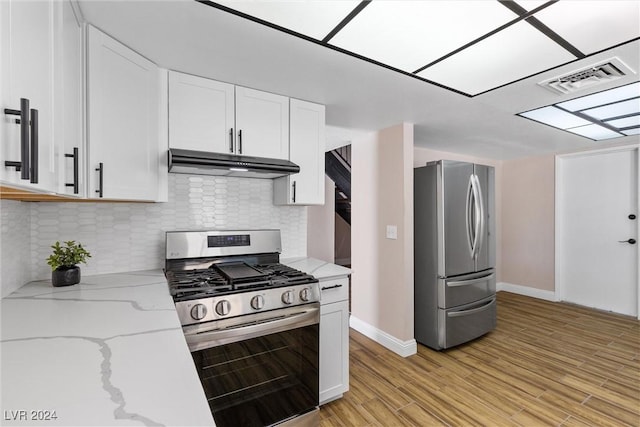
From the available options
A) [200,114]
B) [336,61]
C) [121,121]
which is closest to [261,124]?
[200,114]

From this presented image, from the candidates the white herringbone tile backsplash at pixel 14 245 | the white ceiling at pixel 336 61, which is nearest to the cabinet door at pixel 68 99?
the white ceiling at pixel 336 61

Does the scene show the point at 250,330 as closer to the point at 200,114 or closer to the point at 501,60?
the point at 200,114

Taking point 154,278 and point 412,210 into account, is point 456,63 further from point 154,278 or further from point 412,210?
point 154,278

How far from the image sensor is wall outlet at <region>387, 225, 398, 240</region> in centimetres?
298

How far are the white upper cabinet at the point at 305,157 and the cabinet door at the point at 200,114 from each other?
485 millimetres

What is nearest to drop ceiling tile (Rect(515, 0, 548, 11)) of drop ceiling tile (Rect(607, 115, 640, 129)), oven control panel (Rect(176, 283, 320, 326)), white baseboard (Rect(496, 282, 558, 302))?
oven control panel (Rect(176, 283, 320, 326))

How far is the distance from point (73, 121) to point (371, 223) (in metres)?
2.67

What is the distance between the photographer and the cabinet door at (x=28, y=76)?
0.72 metres

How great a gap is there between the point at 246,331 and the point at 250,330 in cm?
2

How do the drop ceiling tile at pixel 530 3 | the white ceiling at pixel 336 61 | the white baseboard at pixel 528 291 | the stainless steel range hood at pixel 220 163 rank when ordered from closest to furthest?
the drop ceiling tile at pixel 530 3, the white ceiling at pixel 336 61, the stainless steel range hood at pixel 220 163, the white baseboard at pixel 528 291

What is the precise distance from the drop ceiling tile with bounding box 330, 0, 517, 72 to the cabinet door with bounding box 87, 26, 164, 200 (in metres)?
1.08

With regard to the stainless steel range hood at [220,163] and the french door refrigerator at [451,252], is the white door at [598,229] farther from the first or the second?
the stainless steel range hood at [220,163]

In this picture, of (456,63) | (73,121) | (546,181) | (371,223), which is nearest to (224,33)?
(73,121)

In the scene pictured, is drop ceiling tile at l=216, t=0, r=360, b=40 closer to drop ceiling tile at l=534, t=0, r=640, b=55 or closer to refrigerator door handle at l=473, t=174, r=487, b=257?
drop ceiling tile at l=534, t=0, r=640, b=55
